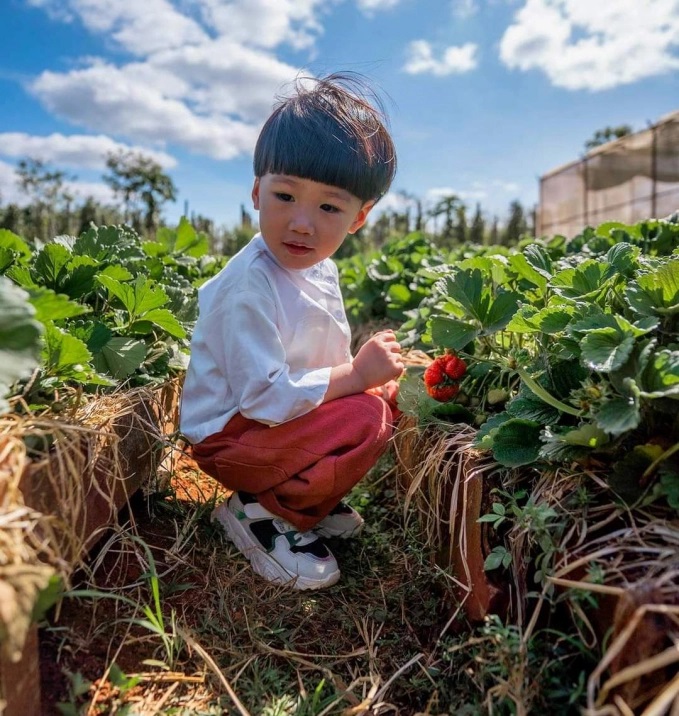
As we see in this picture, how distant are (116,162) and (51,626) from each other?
23048 millimetres

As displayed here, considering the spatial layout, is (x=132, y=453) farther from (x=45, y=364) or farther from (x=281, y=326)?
(x=281, y=326)

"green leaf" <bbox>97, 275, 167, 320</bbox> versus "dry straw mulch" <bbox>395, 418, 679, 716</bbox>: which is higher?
"green leaf" <bbox>97, 275, 167, 320</bbox>

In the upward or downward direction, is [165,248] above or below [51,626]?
above

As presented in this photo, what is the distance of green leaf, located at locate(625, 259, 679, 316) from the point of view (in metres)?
1.19

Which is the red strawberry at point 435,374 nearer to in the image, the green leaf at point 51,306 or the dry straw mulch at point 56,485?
the dry straw mulch at point 56,485

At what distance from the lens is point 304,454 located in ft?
5.00

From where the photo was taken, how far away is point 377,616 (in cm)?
139

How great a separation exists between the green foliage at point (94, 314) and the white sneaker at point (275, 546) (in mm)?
466

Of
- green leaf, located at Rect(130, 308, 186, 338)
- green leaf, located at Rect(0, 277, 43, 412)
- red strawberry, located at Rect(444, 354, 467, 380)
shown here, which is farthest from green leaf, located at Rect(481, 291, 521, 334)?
green leaf, located at Rect(0, 277, 43, 412)

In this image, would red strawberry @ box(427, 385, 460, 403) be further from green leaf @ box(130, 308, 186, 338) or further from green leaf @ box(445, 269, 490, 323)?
green leaf @ box(130, 308, 186, 338)

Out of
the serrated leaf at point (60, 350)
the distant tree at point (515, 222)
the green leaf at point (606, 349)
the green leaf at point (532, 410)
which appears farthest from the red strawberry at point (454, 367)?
the distant tree at point (515, 222)

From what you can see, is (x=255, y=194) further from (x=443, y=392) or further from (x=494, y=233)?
(x=494, y=233)

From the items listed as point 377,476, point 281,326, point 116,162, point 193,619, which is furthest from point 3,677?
point 116,162

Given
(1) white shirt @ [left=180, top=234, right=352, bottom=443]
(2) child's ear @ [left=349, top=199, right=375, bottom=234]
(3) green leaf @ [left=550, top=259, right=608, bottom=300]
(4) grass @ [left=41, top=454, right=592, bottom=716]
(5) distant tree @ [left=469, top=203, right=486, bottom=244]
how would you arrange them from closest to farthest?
(4) grass @ [left=41, top=454, right=592, bottom=716] → (3) green leaf @ [left=550, top=259, right=608, bottom=300] → (1) white shirt @ [left=180, top=234, right=352, bottom=443] → (2) child's ear @ [left=349, top=199, right=375, bottom=234] → (5) distant tree @ [left=469, top=203, right=486, bottom=244]
